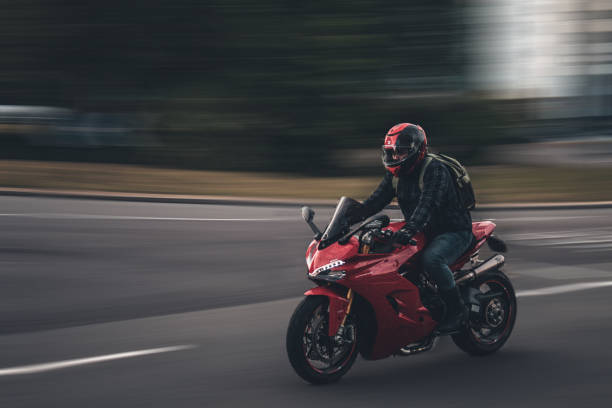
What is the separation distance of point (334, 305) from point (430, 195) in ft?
3.54

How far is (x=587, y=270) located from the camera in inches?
401

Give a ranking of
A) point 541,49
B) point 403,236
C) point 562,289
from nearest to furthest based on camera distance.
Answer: point 403,236, point 562,289, point 541,49

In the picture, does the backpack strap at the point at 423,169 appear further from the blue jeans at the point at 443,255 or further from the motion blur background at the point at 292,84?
the motion blur background at the point at 292,84

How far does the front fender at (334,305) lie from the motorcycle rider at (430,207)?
22.8 inches

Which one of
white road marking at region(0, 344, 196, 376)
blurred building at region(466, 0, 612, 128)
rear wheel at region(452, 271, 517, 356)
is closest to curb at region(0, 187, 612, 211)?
blurred building at region(466, 0, 612, 128)

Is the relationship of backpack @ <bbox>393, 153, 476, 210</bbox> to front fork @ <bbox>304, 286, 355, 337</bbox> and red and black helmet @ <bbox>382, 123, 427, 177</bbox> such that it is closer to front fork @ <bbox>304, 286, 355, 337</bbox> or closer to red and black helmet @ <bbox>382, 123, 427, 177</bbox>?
red and black helmet @ <bbox>382, 123, 427, 177</bbox>

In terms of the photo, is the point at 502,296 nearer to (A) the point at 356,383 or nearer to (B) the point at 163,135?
(A) the point at 356,383

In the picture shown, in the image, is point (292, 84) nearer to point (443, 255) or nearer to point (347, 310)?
point (443, 255)

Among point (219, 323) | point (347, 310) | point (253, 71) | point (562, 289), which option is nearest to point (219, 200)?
point (253, 71)

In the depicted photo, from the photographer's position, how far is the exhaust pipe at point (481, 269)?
22.2 ft

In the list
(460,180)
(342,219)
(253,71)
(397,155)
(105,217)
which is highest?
(253,71)

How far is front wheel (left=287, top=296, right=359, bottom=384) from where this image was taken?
5.84 metres

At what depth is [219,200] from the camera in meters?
15.7

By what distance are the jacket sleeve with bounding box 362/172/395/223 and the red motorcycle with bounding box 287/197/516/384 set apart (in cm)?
15
